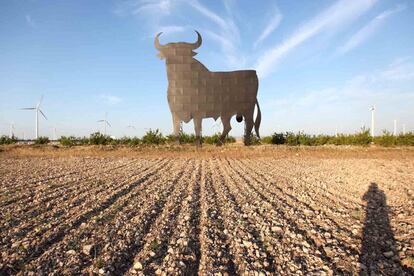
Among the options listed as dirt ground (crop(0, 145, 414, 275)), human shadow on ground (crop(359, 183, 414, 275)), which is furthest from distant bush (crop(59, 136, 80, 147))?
human shadow on ground (crop(359, 183, 414, 275))

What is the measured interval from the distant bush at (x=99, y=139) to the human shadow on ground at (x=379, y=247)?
2399 centimetres

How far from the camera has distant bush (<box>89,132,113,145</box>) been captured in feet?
90.2

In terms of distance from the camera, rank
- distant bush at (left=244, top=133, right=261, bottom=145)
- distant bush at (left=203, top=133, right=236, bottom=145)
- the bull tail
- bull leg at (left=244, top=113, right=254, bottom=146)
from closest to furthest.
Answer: bull leg at (left=244, top=113, right=254, bottom=146) → the bull tail → distant bush at (left=244, top=133, right=261, bottom=145) → distant bush at (left=203, top=133, right=236, bottom=145)

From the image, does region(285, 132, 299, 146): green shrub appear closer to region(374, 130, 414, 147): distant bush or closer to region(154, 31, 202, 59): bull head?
region(374, 130, 414, 147): distant bush

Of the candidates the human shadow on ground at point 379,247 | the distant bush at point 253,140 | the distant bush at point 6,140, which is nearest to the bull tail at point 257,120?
the distant bush at point 253,140

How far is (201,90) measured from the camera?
66.5 ft

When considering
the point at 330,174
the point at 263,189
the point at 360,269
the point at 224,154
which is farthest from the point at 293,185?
the point at 224,154

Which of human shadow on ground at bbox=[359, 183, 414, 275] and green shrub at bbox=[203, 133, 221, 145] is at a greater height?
green shrub at bbox=[203, 133, 221, 145]

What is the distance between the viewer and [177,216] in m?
5.89

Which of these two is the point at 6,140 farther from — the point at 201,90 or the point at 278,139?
the point at 278,139

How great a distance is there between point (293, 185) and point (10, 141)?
93.6 feet

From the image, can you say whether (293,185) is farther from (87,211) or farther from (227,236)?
(87,211)

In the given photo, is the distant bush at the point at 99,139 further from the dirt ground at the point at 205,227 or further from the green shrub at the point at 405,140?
the green shrub at the point at 405,140

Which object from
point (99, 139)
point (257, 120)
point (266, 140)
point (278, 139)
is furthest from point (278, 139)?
point (99, 139)
